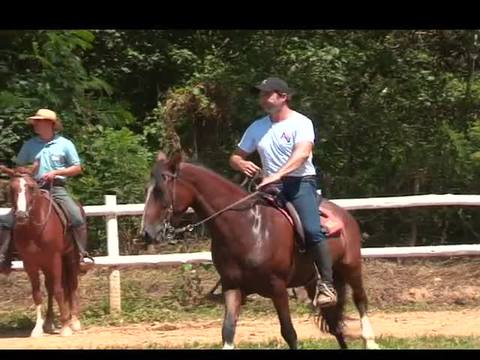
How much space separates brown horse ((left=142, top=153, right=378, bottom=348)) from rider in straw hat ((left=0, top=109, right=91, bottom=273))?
2745mm

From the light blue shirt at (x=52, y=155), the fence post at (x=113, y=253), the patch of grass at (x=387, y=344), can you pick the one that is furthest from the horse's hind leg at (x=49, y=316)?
the patch of grass at (x=387, y=344)

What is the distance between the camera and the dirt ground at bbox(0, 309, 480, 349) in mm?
9867

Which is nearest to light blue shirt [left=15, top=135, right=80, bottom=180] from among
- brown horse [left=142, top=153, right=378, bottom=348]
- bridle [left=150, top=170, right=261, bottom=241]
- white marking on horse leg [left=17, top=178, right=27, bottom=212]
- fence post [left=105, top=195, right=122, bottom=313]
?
white marking on horse leg [left=17, top=178, right=27, bottom=212]

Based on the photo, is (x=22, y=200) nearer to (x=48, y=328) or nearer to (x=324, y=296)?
(x=48, y=328)

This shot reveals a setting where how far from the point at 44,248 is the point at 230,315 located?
339cm

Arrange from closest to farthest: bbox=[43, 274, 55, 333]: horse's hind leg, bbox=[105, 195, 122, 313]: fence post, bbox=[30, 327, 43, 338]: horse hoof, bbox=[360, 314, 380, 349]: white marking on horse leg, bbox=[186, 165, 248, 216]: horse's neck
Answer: bbox=[186, 165, 248, 216]: horse's neck, bbox=[360, 314, 380, 349]: white marking on horse leg, bbox=[30, 327, 43, 338]: horse hoof, bbox=[43, 274, 55, 333]: horse's hind leg, bbox=[105, 195, 122, 313]: fence post

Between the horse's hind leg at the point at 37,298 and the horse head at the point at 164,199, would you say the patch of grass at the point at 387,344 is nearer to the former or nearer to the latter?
the horse's hind leg at the point at 37,298

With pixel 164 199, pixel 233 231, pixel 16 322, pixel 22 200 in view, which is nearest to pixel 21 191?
pixel 22 200

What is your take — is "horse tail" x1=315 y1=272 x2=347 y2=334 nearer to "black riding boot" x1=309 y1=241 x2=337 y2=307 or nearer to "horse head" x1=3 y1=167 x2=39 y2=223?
"black riding boot" x1=309 y1=241 x2=337 y2=307

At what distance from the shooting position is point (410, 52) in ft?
54.0

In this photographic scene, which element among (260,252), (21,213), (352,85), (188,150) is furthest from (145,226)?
(352,85)

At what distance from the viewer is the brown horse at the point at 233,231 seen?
7.79 meters

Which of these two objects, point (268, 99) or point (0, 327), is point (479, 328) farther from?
point (0, 327)

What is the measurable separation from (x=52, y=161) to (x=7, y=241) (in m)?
1.00
